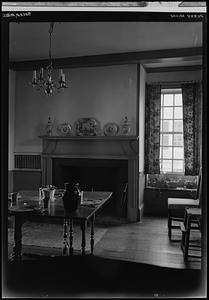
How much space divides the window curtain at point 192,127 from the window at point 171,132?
4 cm

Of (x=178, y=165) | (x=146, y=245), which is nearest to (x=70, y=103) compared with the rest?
(x=178, y=165)

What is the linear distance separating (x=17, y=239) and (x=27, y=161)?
27cm

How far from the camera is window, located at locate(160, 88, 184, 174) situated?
832 millimetres

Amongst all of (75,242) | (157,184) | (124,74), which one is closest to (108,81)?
(124,74)

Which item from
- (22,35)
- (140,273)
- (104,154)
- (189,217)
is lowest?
(140,273)

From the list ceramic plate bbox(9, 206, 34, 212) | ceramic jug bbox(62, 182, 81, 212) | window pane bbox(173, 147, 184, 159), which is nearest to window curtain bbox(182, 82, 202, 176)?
window pane bbox(173, 147, 184, 159)

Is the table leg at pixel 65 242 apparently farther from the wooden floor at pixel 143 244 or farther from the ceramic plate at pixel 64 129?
the ceramic plate at pixel 64 129

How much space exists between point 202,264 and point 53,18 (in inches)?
28.9

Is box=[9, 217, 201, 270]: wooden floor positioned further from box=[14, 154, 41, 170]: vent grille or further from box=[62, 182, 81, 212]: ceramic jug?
box=[14, 154, 41, 170]: vent grille

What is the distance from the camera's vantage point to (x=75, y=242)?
0.76 m

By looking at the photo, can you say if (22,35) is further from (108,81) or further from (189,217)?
(189,217)

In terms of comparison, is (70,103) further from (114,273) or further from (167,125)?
(114,273)

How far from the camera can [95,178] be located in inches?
33.7

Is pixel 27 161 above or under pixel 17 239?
above
